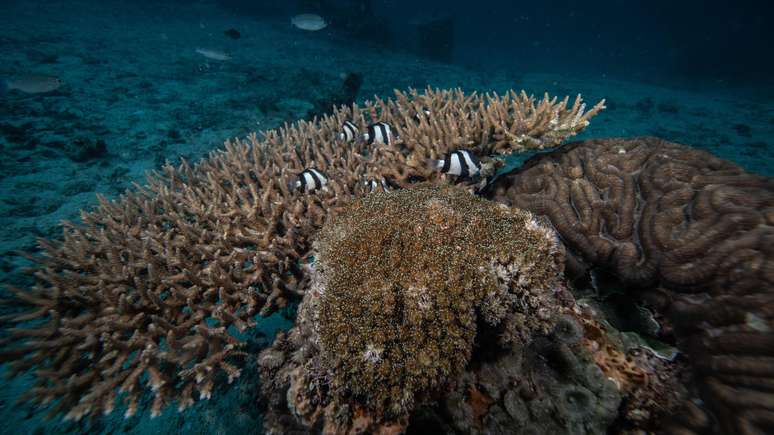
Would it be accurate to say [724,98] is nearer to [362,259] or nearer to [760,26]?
[760,26]

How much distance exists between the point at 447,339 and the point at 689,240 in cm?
234

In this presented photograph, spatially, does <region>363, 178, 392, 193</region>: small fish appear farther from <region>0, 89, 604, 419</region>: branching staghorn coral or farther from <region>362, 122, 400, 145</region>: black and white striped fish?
<region>362, 122, 400, 145</region>: black and white striped fish

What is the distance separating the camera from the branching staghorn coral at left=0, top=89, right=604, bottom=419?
273cm

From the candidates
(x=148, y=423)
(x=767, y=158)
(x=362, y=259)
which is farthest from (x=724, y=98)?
(x=148, y=423)

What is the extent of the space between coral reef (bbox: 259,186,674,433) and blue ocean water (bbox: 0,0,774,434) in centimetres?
149

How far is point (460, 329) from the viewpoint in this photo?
194cm

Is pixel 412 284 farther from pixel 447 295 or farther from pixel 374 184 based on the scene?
pixel 374 184

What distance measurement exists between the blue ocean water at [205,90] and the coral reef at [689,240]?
336 centimetres

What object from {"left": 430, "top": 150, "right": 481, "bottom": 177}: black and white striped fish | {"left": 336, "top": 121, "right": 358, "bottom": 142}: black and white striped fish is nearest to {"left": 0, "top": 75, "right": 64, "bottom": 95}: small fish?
{"left": 336, "top": 121, "right": 358, "bottom": 142}: black and white striped fish

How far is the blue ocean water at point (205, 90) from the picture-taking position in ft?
18.9

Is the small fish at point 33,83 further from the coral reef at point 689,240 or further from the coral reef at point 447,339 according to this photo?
the coral reef at point 689,240

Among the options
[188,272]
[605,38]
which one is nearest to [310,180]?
[188,272]

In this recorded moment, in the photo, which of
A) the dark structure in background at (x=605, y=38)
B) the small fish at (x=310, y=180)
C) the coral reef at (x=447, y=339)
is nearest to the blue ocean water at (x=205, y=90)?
the dark structure in background at (x=605, y=38)

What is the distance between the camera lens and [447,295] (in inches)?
77.4
